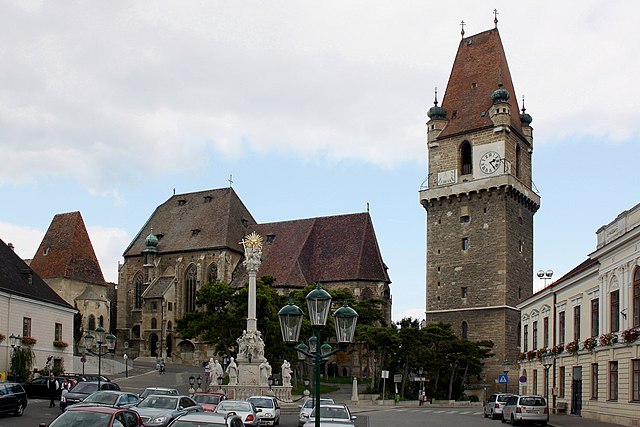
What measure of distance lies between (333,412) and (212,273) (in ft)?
219

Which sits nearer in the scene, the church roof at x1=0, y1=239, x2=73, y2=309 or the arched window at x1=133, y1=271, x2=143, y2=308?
the church roof at x1=0, y1=239, x2=73, y2=309

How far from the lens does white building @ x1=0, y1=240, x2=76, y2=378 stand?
150 feet

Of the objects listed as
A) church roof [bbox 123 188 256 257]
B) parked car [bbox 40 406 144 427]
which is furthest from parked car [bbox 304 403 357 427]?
church roof [bbox 123 188 256 257]

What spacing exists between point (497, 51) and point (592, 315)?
42.4 m

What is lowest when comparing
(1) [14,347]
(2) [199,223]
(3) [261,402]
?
(3) [261,402]

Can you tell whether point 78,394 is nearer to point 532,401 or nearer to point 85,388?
point 85,388

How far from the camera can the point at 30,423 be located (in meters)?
26.6

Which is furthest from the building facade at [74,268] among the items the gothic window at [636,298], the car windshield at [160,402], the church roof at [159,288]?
the gothic window at [636,298]

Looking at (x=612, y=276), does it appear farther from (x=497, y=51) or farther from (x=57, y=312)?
(x=497, y=51)

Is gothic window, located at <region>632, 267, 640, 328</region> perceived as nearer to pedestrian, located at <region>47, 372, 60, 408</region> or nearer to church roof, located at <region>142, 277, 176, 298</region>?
pedestrian, located at <region>47, 372, 60, 408</region>

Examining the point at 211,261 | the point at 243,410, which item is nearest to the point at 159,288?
the point at 211,261

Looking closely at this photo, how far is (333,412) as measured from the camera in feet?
76.4

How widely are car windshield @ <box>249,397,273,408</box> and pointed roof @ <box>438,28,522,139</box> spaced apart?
149 feet

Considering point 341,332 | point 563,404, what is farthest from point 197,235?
point 341,332
